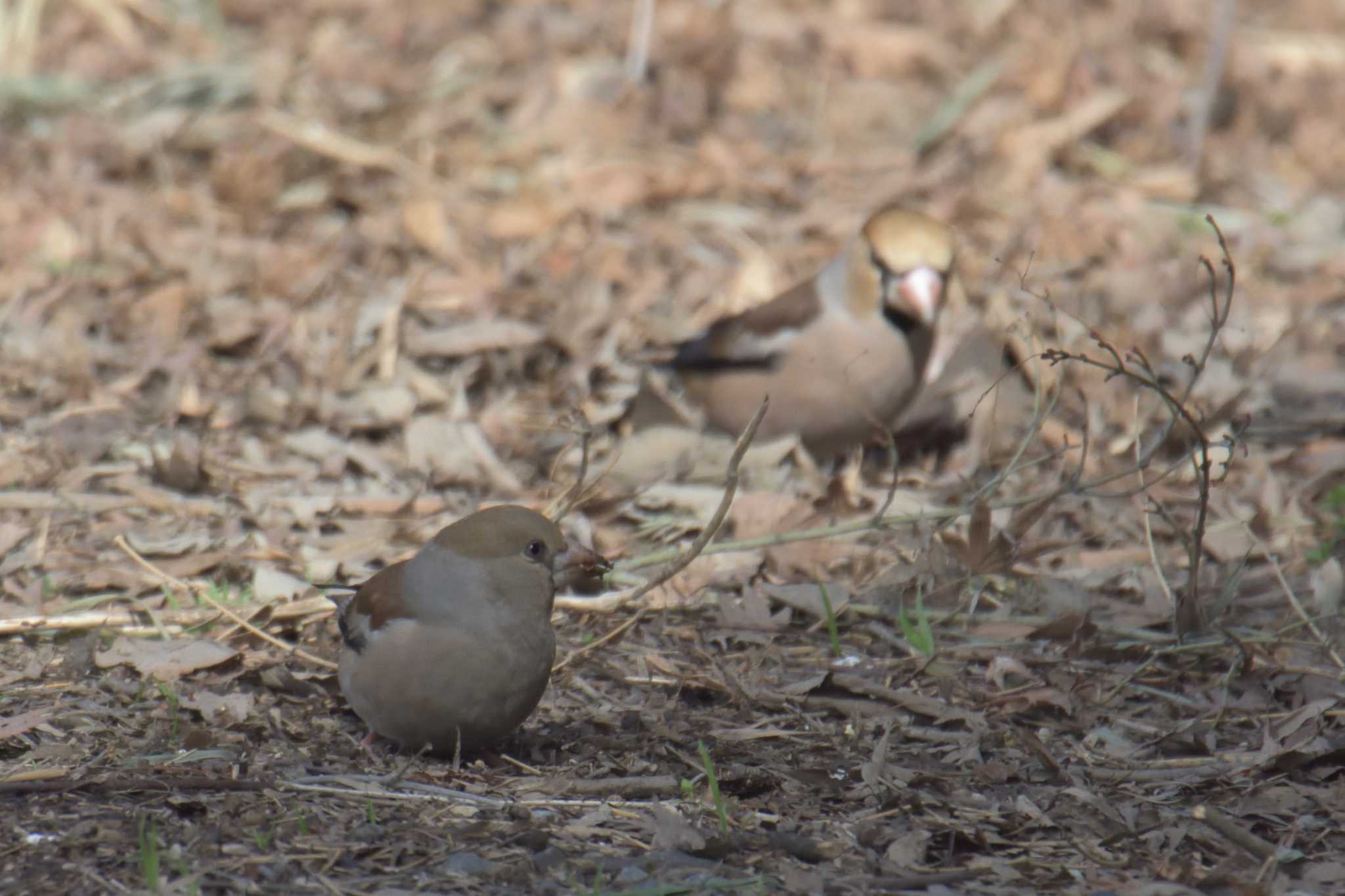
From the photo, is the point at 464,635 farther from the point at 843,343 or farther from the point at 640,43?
the point at 640,43

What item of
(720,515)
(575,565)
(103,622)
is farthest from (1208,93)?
(103,622)

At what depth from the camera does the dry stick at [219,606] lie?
453cm

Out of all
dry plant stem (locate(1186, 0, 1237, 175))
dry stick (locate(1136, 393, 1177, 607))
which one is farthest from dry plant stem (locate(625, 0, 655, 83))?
dry stick (locate(1136, 393, 1177, 607))

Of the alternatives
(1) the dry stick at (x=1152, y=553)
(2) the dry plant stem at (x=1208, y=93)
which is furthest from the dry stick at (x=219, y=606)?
(2) the dry plant stem at (x=1208, y=93)

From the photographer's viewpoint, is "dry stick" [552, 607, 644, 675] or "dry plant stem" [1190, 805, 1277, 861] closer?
"dry plant stem" [1190, 805, 1277, 861]

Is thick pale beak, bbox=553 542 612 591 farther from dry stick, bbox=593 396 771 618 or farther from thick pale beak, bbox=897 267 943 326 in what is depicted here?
thick pale beak, bbox=897 267 943 326

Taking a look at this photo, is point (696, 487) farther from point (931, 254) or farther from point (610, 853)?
point (610, 853)

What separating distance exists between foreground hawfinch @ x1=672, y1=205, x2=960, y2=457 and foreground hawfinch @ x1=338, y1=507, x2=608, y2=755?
94.6 inches

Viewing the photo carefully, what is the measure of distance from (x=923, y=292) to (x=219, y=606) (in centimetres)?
303

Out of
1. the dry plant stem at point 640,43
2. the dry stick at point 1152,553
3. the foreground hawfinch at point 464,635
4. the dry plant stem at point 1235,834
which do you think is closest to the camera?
the dry plant stem at point 1235,834

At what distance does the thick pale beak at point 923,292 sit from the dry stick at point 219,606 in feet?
9.32

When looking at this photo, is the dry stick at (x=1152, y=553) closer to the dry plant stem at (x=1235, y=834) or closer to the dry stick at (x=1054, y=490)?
the dry stick at (x=1054, y=490)

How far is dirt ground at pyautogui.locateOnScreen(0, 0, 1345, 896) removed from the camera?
3.71 meters

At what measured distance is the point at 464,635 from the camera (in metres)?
3.96
